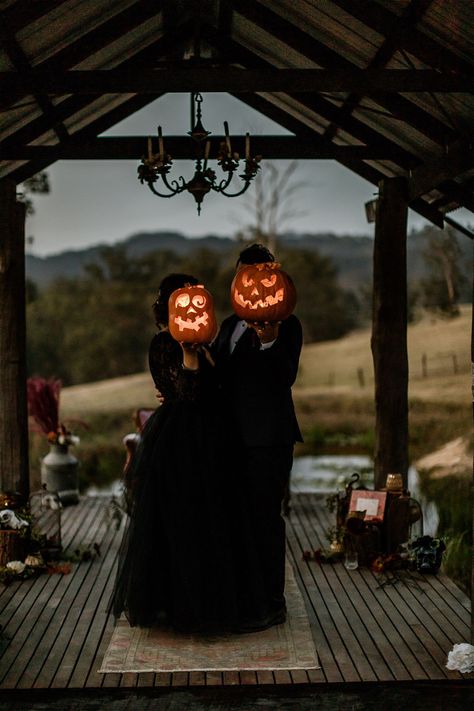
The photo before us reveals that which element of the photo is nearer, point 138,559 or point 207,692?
point 207,692

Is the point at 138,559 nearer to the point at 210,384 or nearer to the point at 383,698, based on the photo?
the point at 210,384

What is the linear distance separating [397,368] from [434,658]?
3.15 meters

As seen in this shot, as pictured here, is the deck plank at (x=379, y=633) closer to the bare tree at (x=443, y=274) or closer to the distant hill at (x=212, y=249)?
the bare tree at (x=443, y=274)

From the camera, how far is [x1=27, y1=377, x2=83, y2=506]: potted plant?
9.05 m

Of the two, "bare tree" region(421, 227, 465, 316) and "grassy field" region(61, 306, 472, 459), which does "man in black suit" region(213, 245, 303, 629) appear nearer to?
"bare tree" region(421, 227, 465, 316)

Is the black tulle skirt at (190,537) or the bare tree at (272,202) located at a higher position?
the bare tree at (272,202)

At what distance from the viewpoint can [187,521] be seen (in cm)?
517

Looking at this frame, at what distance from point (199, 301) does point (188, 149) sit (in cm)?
271

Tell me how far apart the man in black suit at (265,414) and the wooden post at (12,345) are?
2358 mm

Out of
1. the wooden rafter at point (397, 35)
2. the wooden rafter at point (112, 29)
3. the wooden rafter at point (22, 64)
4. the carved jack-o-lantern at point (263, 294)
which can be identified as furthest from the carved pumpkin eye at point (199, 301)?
the wooden rafter at point (112, 29)

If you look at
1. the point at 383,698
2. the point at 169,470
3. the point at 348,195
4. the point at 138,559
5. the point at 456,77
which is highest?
the point at 348,195

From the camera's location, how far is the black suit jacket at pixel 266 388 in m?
5.27

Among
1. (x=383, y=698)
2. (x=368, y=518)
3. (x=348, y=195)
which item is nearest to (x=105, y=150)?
(x=368, y=518)

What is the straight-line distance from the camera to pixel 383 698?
4375 mm
